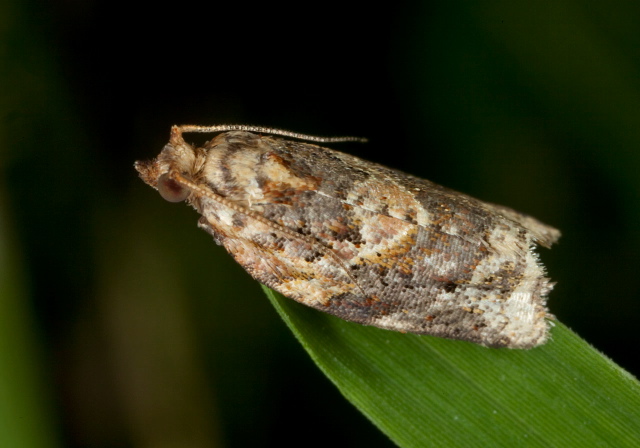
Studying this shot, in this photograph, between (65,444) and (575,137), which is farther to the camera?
(575,137)

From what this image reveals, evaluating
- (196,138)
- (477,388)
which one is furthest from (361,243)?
(196,138)

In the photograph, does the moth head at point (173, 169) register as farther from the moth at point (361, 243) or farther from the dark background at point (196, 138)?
the dark background at point (196, 138)

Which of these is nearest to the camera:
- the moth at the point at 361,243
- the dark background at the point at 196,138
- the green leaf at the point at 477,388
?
the green leaf at the point at 477,388

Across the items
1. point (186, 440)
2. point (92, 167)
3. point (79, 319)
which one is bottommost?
point (186, 440)

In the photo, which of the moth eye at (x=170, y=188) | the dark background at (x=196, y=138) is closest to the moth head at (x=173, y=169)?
the moth eye at (x=170, y=188)

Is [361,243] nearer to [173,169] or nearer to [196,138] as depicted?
[173,169]

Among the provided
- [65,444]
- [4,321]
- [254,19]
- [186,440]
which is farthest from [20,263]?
[254,19]

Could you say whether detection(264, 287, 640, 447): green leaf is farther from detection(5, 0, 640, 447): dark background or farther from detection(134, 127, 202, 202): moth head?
detection(5, 0, 640, 447): dark background

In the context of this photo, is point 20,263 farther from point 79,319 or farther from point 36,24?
point 36,24
